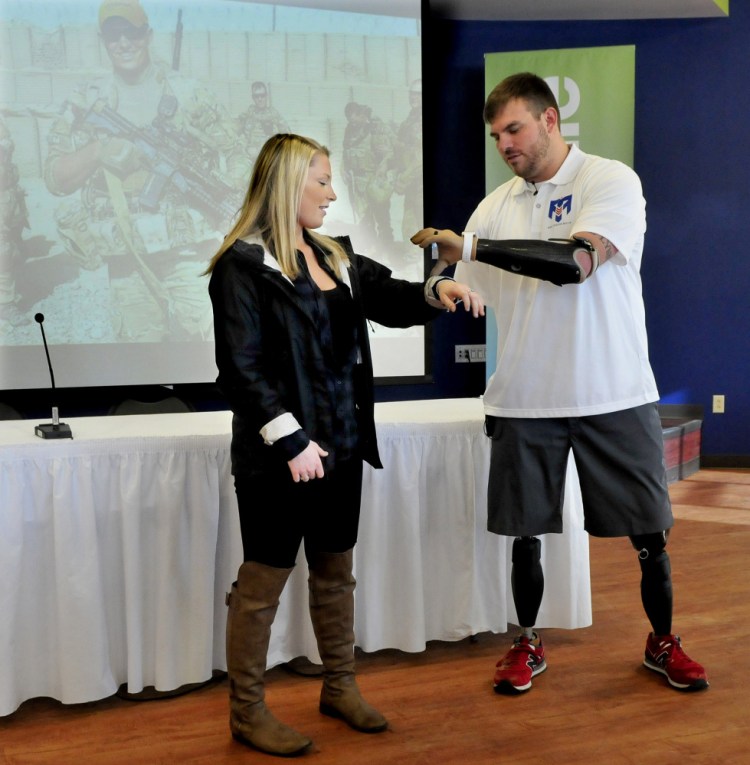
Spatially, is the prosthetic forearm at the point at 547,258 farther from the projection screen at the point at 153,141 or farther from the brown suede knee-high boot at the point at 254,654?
the projection screen at the point at 153,141

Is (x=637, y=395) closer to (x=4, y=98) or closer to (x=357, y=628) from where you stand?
(x=357, y=628)

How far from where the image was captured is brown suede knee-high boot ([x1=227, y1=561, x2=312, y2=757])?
77.2 inches

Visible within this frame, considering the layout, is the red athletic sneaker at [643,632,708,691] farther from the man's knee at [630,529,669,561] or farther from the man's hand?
the man's hand

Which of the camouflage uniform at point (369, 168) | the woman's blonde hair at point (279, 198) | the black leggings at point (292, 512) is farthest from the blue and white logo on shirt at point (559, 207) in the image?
the camouflage uniform at point (369, 168)

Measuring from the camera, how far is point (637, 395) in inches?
87.5

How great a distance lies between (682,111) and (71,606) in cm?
473

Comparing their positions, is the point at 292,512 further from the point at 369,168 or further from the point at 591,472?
the point at 369,168

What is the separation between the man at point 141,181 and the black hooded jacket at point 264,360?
293 cm

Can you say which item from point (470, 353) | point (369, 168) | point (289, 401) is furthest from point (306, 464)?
point (470, 353)

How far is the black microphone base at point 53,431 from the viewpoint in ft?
7.54

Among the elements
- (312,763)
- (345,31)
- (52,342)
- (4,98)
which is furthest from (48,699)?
(345,31)

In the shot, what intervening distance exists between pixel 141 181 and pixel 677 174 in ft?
10.5

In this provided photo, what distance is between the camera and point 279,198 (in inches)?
75.6

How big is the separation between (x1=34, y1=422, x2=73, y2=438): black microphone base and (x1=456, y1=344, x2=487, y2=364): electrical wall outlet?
134 inches
